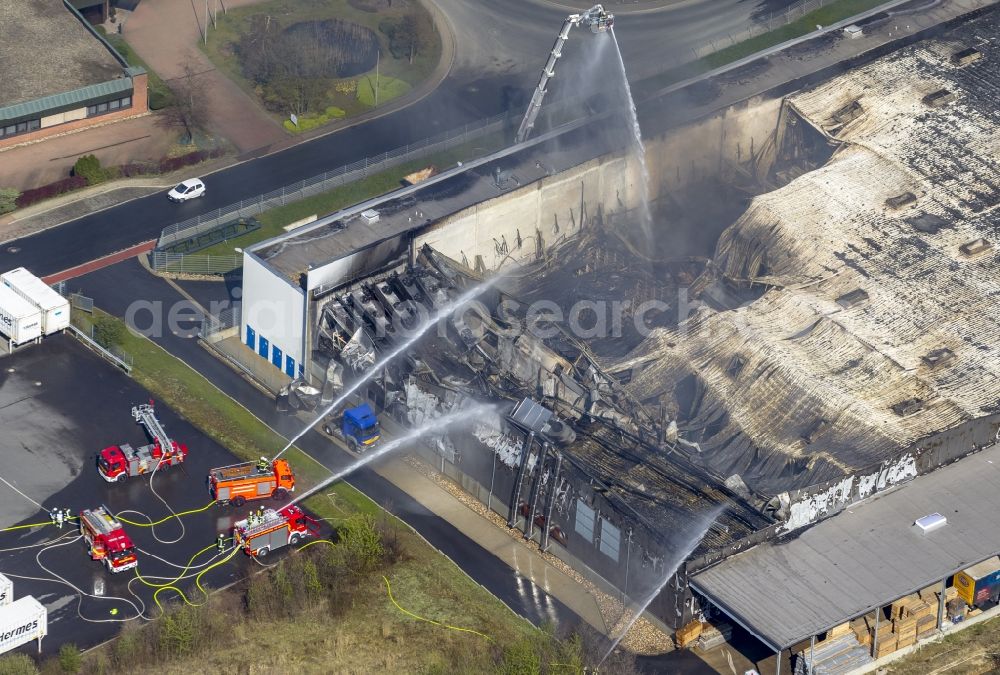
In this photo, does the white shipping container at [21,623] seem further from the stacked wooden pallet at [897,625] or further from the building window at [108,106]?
the building window at [108,106]

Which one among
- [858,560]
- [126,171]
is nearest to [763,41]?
[126,171]

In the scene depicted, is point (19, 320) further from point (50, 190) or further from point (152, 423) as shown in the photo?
point (50, 190)

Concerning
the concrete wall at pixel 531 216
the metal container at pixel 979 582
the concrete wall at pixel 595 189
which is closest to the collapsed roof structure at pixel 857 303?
the concrete wall at pixel 595 189

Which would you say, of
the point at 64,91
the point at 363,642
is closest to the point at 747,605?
the point at 363,642

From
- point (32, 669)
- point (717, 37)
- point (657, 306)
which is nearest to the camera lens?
point (32, 669)

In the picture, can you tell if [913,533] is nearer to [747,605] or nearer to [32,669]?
[747,605]

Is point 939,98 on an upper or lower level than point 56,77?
upper
